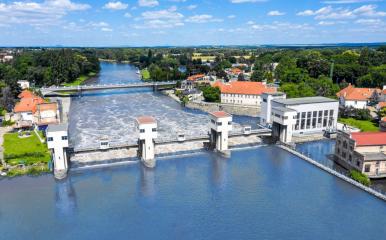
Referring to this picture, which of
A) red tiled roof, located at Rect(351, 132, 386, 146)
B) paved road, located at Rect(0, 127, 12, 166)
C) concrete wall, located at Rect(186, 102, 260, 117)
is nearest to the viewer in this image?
red tiled roof, located at Rect(351, 132, 386, 146)

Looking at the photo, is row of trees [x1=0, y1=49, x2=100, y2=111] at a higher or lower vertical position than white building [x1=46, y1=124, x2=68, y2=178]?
higher

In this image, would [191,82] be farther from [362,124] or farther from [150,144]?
[150,144]

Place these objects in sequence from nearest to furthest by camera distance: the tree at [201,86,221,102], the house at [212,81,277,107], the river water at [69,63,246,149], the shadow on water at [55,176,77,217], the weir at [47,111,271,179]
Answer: the shadow on water at [55,176,77,217] < the weir at [47,111,271,179] < the river water at [69,63,246,149] < the house at [212,81,277,107] < the tree at [201,86,221,102]

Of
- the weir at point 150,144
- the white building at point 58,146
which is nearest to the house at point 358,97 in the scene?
the weir at point 150,144

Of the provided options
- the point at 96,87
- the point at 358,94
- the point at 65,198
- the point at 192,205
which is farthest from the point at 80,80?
the point at 192,205

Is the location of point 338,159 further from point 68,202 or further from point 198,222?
point 68,202

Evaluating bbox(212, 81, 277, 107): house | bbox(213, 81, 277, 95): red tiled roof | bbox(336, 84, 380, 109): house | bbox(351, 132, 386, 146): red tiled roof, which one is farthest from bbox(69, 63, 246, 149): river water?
bbox(336, 84, 380, 109): house

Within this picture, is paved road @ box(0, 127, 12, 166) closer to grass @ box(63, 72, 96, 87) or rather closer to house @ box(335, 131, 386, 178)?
house @ box(335, 131, 386, 178)

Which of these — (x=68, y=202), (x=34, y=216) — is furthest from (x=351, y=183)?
(x=34, y=216)
